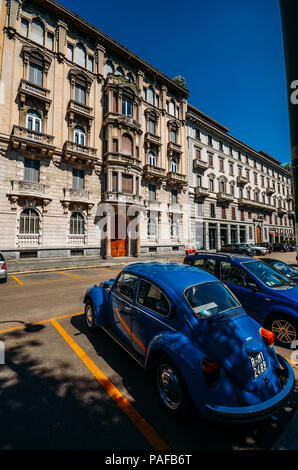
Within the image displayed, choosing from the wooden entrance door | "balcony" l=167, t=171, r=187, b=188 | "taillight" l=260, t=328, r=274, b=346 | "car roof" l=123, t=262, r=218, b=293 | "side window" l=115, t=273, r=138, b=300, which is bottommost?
"taillight" l=260, t=328, r=274, b=346

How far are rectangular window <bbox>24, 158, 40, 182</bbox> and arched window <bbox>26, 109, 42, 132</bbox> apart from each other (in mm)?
2668

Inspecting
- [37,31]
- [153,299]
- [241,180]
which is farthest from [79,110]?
[241,180]

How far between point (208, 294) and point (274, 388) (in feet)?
4.18

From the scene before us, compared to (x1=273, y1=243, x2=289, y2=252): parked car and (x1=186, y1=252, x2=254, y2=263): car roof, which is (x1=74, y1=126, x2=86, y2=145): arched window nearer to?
(x1=186, y1=252, x2=254, y2=263): car roof

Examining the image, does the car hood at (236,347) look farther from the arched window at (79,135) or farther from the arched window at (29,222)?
the arched window at (79,135)

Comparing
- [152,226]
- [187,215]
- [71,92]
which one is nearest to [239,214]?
[187,215]

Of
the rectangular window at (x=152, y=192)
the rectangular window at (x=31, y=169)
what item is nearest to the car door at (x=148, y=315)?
the rectangular window at (x=31, y=169)

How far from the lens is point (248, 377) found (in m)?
2.23

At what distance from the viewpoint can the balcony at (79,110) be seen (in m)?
18.3

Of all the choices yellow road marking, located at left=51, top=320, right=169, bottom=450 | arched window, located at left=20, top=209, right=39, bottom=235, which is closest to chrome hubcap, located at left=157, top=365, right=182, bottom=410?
yellow road marking, located at left=51, top=320, right=169, bottom=450

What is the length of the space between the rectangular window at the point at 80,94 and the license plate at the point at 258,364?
23428 mm

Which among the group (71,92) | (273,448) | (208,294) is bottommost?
(273,448)

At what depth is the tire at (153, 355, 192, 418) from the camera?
2250 millimetres

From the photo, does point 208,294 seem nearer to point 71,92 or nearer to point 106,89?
point 71,92
